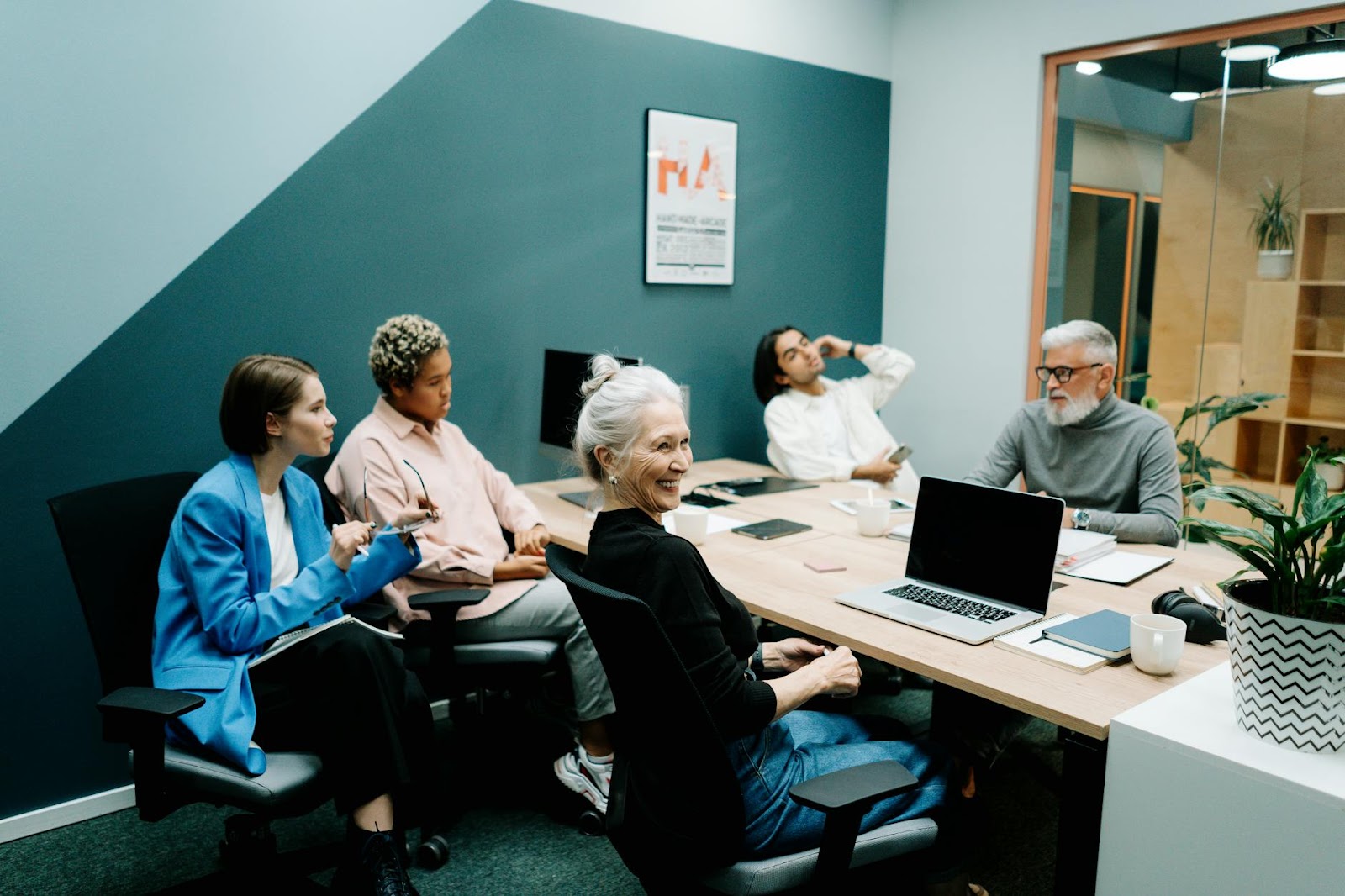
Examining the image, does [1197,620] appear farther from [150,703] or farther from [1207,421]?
[1207,421]

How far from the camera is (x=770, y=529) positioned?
287 centimetres

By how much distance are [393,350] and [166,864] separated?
1516mm

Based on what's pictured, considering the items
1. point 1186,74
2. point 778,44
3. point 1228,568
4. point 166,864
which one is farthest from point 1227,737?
point 778,44

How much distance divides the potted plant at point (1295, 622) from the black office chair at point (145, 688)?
1.76m

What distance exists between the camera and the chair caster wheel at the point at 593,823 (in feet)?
8.50

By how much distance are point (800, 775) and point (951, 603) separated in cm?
66

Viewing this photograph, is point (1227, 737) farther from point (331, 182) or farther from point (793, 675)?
point (331, 182)

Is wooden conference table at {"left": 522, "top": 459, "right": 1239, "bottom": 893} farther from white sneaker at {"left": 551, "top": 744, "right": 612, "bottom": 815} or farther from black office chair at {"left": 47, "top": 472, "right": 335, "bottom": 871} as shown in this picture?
black office chair at {"left": 47, "top": 472, "right": 335, "bottom": 871}

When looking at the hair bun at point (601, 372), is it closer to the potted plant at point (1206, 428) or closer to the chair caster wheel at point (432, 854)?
the chair caster wheel at point (432, 854)

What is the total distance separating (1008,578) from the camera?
2.14 meters

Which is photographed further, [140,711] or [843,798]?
[140,711]

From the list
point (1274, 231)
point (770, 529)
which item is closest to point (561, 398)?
point (770, 529)

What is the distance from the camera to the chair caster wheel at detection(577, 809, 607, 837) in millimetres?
2592

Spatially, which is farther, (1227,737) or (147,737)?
(147,737)
